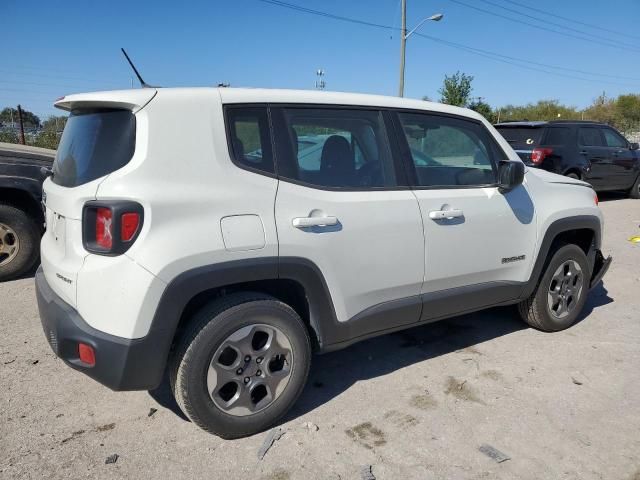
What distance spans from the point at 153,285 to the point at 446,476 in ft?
5.44

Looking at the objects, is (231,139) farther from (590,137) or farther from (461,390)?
(590,137)

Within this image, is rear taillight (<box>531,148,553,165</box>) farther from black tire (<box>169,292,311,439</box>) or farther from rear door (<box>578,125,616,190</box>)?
black tire (<box>169,292,311,439</box>)

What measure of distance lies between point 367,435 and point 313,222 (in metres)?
1.20

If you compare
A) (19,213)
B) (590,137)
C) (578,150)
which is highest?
(590,137)

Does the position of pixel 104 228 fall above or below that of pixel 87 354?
above

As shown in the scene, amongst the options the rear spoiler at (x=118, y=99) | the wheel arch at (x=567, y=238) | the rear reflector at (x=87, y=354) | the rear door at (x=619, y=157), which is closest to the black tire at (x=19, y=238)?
the rear spoiler at (x=118, y=99)

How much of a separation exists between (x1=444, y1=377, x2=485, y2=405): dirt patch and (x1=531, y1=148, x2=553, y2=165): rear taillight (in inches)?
313

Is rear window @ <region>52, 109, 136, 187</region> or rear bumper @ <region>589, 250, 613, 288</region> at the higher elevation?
rear window @ <region>52, 109, 136, 187</region>

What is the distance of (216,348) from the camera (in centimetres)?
253

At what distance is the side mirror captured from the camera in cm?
349

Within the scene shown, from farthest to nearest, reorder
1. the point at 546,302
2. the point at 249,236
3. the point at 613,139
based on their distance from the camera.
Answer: the point at 613,139 → the point at 546,302 → the point at 249,236

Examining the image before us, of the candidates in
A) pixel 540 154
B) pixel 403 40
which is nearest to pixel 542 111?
pixel 403 40

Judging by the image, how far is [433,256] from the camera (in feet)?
10.6

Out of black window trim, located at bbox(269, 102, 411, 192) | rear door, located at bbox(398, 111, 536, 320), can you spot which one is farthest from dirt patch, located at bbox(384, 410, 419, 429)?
black window trim, located at bbox(269, 102, 411, 192)
